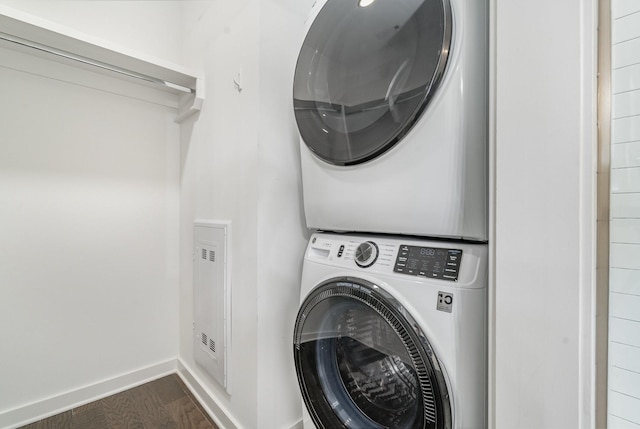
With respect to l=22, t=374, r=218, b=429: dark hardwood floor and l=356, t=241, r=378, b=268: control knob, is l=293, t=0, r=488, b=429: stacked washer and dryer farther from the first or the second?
l=22, t=374, r=218, b=429: dark hardwood floor

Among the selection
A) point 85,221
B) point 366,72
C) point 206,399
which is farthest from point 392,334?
point 85,221

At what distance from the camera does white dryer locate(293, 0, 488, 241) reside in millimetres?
683

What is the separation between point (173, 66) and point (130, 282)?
4.27 ft

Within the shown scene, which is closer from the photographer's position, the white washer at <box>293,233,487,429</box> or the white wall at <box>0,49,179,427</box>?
the white washer at <box>293,233,487,429</box>

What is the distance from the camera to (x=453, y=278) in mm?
687

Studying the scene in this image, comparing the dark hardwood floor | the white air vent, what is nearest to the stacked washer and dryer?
the white air vent

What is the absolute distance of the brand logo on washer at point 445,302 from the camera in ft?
2.20

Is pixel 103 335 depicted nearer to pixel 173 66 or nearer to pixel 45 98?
pixel 45 98

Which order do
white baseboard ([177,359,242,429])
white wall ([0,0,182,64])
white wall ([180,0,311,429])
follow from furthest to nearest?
white wall ([0,0,182,64]) < white baseboard ([177,359,242,429]) < white wall ([180,0,311,429])
